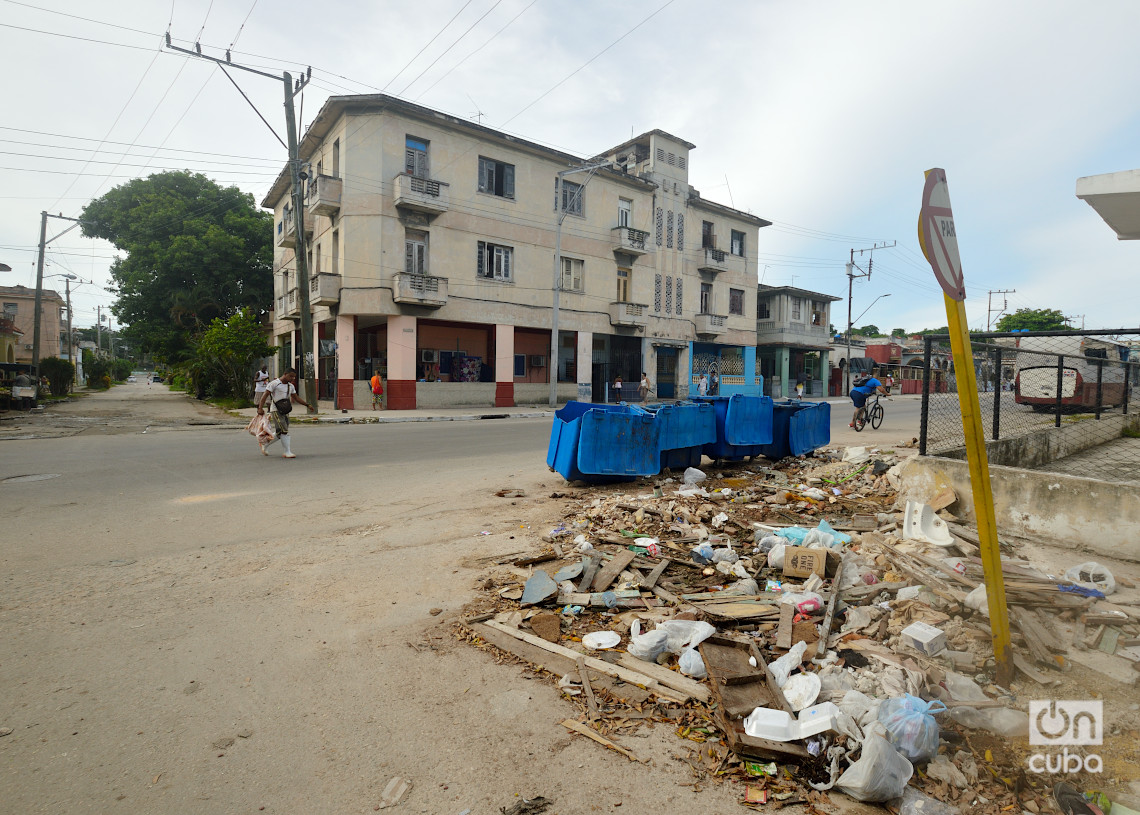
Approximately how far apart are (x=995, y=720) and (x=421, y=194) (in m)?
25.2

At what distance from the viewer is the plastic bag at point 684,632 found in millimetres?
3488

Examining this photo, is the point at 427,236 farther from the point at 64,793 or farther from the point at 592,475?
the point at 64,793

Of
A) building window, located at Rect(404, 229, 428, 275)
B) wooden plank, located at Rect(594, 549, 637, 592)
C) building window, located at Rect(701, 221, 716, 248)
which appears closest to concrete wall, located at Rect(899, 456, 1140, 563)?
wooden plank, located at Rect(594, 549, 637, 592)

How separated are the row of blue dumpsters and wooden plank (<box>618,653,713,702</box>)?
5002 mm

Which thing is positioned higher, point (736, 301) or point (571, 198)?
point (571, 198)

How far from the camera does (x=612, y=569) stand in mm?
4719

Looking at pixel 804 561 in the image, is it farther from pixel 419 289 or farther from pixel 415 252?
pixel 415 252

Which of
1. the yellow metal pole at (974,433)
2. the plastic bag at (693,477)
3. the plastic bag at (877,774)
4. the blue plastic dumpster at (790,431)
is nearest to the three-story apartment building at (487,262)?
the blue plastic dumpster at (790,431)

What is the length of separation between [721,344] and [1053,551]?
3398 cm

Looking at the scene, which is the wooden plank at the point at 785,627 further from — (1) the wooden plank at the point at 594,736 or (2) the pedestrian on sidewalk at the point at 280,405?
(2) the pedestrian on sidewalk at the point at 280,405

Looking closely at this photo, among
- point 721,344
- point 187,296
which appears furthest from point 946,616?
point 187,296

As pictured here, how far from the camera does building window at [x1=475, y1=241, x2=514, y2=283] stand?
26953 millimetres

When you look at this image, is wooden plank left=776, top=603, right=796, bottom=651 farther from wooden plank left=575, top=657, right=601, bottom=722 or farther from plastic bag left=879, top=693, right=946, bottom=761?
wooden plank left=575, top=657, right=601, bottom=722

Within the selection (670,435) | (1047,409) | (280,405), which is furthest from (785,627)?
(1047,409)
